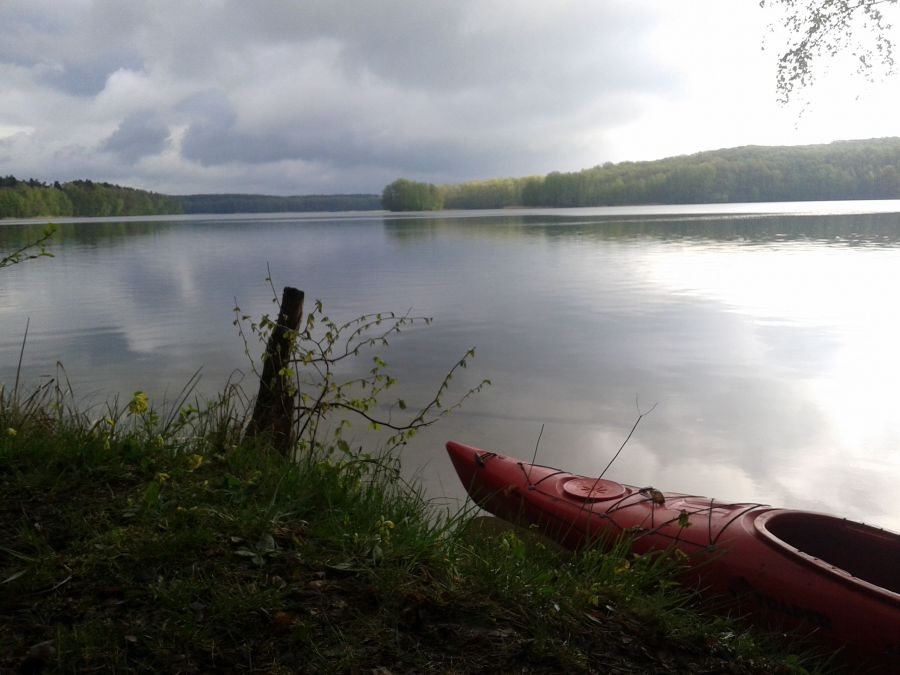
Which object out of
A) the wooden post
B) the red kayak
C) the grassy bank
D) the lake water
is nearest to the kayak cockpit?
the red kayak

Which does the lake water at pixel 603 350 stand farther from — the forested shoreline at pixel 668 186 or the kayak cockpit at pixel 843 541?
the forested shoreline at pixel 668 186

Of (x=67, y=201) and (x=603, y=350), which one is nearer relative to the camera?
(x=603, y=350)

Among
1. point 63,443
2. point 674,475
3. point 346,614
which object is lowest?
point 674,475

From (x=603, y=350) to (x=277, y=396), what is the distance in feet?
20.0

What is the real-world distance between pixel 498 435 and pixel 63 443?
3611 millimetres

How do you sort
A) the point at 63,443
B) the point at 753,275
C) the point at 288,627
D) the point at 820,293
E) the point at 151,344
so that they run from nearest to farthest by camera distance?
the point at 288,627 → the point at 63,443 → the point at 151,344 → the point at 820,293 → the point at 753,275

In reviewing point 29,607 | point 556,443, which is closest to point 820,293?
point 556,443

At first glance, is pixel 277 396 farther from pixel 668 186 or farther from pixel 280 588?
pixel 668 186

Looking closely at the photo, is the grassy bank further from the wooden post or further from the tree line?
the tree line

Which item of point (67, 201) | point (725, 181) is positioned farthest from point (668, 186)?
point (67, 201)

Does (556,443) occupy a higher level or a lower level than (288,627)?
lower

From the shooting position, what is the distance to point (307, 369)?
7.85 meters

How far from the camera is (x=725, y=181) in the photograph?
91375mm

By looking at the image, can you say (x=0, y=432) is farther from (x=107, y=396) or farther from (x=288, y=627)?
(x=107, y=396)
